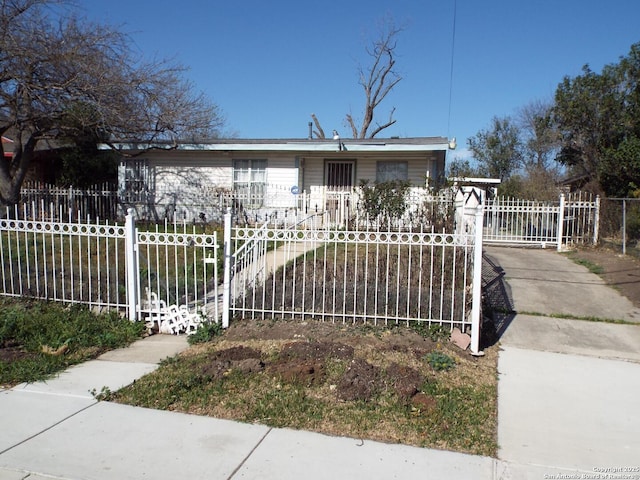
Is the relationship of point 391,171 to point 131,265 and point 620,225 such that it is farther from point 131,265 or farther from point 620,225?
point 131,265

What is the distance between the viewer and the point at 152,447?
3578mm

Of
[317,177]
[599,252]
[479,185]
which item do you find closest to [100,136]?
[317,177]

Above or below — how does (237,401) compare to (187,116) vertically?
below

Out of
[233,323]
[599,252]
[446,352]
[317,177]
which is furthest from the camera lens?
[317,177]

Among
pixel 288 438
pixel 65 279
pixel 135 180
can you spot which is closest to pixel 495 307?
pixel 288 438

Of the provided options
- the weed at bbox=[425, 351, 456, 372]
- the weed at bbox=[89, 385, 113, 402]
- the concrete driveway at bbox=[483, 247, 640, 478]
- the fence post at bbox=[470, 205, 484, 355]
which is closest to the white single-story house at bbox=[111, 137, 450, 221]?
the concrete driveway at bbox=[483, 247, 640, 478]

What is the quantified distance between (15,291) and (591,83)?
69.5 feet

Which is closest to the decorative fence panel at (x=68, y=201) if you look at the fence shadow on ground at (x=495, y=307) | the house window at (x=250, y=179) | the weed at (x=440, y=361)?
the house window at (x=250, y=179)

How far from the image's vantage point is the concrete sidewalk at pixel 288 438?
3309mm

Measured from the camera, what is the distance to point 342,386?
14.9 ft

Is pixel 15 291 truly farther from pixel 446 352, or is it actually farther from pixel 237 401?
pixel 446 352

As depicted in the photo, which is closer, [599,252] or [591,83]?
[599,252]

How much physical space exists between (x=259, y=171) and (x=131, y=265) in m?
12.0

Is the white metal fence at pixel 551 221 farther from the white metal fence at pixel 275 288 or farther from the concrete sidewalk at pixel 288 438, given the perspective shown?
the concrete sidewalk at pixel 288 438
